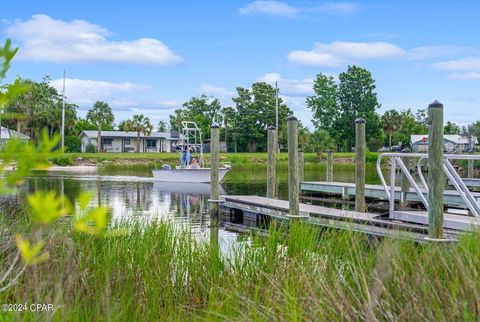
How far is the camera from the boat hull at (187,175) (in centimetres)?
3541

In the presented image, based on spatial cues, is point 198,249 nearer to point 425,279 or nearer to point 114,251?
point 114,251

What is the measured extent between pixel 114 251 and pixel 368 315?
3885mm

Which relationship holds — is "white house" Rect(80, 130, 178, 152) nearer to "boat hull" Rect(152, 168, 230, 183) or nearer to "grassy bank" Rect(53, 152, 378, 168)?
"grassy bank" Rect(53, 152, 378, 168)

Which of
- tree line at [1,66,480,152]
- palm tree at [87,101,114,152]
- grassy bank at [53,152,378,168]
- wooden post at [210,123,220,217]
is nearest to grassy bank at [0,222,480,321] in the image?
wooden post at [210,123,220,217]

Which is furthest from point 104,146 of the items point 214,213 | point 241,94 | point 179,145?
point 214,213

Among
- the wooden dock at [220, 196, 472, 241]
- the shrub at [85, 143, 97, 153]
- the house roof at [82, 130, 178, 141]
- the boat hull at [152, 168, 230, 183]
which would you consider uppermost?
the house roof at [82, 130, 178, 141]

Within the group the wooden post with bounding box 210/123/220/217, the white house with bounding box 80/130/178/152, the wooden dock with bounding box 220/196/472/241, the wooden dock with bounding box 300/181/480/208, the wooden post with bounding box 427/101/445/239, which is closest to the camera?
the wooden post with bounding box 427/101/445/239

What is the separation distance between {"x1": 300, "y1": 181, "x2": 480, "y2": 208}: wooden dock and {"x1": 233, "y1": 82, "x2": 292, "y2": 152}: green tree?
57.7 meters

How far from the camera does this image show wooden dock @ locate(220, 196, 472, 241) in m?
9.12

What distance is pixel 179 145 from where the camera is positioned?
1481 inches

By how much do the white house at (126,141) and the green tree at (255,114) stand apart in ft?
30.8

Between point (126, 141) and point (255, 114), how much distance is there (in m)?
20.1

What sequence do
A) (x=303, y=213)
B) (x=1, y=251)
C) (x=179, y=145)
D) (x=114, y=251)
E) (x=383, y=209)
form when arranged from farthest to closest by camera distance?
1. (x=179, y=145)
2. (x=383, y=209)
3. (x=303, y=213)
4. (x=114, y=251)
5. (x=1, y=251)

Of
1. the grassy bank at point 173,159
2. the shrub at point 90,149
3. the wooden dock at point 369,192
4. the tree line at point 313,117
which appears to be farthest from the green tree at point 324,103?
the wooden dock at point 369,192
